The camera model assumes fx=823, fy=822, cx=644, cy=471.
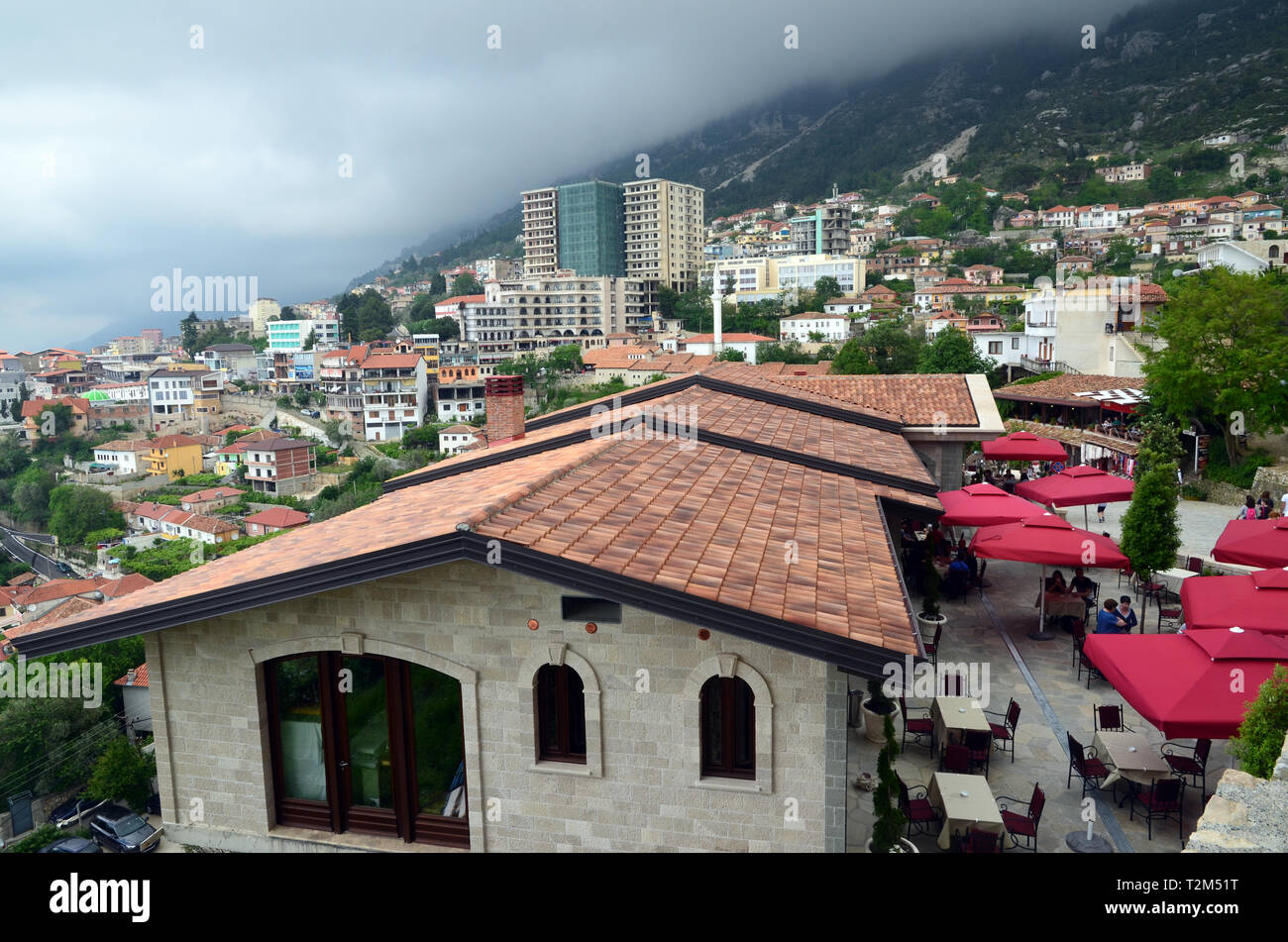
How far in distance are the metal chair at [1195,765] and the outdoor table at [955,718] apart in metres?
2.00

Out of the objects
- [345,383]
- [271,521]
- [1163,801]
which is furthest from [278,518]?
Result: [1163,801]

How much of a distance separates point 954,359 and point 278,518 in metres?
72.1

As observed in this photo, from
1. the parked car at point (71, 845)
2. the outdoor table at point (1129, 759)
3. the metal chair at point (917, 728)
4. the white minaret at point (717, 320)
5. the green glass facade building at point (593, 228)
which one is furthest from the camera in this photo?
the green glass facade building at point (593, 228)

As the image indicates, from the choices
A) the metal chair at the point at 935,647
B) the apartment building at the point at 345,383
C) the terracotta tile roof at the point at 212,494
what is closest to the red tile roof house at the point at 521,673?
the metal chair at the point at 935,647

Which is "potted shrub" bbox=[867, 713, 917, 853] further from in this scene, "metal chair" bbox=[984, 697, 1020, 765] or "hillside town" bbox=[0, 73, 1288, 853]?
"metal chair" bbox=[984, 697, 1020, 765]

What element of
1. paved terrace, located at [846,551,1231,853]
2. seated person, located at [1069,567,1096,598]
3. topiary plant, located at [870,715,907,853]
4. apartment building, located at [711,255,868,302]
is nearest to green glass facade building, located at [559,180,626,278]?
apartment building, located at [711,255,868,302]

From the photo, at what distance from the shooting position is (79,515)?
102812mm

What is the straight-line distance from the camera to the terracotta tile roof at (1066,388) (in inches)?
1725

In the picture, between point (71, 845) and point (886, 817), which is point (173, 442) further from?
point (886, 817)

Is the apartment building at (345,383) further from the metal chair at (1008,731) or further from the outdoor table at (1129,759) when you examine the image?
the outdoor table at (1129,759)

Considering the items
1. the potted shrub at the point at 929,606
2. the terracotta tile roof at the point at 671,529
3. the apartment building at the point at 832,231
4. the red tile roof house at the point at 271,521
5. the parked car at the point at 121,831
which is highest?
the apartment building at the point at 832,231

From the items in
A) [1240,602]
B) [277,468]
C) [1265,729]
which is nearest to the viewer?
[1265,729]

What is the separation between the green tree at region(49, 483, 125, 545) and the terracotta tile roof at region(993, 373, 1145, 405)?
339ft
